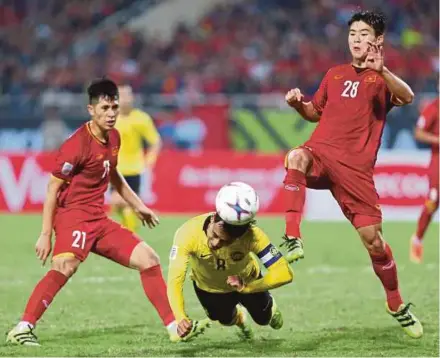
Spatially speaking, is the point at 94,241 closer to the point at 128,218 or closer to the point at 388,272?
the point at 388,272

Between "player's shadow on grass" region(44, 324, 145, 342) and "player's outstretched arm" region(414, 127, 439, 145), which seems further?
"player's outstretched arm" region(414, 127, 439, 145)

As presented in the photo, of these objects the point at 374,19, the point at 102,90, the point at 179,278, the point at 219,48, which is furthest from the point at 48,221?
the point at 219,48

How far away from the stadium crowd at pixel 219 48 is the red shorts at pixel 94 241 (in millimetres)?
14819

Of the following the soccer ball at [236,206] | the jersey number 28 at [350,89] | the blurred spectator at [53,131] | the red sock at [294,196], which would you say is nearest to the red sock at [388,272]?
the red sock at [294,196]

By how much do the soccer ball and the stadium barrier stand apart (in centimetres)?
1200

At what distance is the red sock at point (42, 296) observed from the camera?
7984mm

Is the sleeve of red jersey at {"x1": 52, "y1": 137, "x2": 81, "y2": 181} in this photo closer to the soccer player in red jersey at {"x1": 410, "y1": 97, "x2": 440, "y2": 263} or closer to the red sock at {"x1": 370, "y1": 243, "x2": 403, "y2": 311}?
the red sock at {"x1": 370, "y1": 243, "x2": 403, "y2": 311}

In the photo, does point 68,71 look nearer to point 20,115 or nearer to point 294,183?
point 20,115

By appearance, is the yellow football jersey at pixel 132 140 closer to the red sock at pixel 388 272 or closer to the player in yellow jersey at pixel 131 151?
the player in yellow jersey at pixel 131 151

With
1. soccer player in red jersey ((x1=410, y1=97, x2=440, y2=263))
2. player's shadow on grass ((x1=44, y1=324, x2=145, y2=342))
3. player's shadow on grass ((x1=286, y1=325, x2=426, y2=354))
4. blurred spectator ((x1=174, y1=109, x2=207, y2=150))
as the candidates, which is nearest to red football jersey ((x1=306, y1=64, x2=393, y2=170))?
player's shadow on grass ((x1=286, y1=325, x2=426, y2=354))

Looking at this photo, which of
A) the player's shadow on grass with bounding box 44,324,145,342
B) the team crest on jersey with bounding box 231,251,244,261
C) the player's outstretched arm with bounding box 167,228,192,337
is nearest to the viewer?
the player's outstretched arm with bounding box 167,228,192,337

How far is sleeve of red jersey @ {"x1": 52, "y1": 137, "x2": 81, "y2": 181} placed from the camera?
812 cm

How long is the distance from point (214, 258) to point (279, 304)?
2.93m

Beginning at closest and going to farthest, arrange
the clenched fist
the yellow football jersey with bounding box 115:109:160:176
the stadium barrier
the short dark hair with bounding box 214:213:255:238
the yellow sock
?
1. the short dark hair with bounding box 214:213:255:238
2. the clenched fist
3. the yellow sock
4. the yellow football jersey with bounding box 115:109:160:176
5. the stadium barrier
